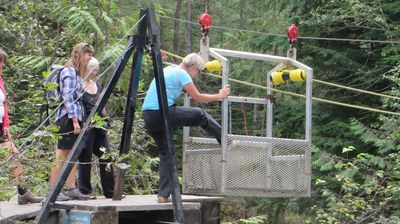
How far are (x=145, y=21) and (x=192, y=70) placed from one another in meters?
0.60

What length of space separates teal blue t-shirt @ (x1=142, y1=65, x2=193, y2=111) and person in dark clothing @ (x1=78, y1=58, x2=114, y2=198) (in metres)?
0.47

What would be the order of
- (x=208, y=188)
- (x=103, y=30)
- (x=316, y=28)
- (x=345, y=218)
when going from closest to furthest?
(x=208, y=188)
(x=345, y=218)
(x=103, y=30)
(x=316, y=28)

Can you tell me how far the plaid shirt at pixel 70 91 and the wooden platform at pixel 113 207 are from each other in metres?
0.80

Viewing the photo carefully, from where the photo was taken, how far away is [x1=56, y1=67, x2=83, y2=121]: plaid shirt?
7.36m

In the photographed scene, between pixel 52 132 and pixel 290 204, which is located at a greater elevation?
pixel 52 132

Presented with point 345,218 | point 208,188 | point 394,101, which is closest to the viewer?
point 208,188

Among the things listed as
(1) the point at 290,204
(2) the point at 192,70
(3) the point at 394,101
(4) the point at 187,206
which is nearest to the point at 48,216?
(4) the point at 187,206

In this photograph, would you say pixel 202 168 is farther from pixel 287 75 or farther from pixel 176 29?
pixel 176 29

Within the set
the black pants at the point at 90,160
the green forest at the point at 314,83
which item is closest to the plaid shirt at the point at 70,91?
the black pants at the point at 90,160

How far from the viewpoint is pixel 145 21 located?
735cm

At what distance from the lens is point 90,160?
305 inches

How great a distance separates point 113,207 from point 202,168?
3.90ft

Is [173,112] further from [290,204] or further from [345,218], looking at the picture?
[290,204]

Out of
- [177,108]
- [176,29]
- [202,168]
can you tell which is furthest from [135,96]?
[176,29]
